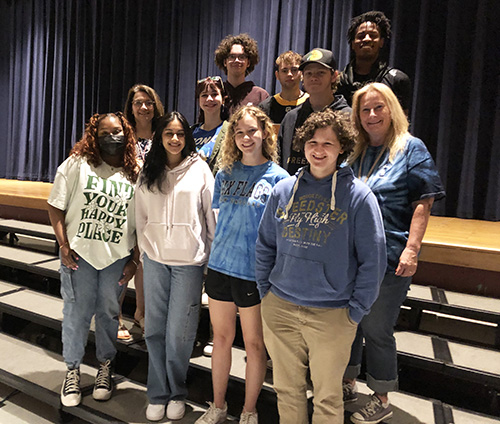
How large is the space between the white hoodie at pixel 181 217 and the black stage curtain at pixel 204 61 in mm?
2500

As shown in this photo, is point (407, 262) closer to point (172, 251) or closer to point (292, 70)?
point (172, 251)

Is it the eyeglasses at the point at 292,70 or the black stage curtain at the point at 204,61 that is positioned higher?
the black stage curtain at the point at 204,61

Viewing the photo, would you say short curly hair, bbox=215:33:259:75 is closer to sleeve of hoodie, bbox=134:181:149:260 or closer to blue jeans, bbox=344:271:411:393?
sleeve of hoodie, bbox=134:181:149:260

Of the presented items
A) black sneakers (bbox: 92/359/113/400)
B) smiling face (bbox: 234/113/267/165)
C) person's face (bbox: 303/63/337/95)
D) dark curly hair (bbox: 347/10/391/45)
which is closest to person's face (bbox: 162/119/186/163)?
smiling face (bbox: 234/113/267/165)

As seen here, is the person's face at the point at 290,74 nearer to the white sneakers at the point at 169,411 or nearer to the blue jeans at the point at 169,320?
the blue jeans at the point at 169,320

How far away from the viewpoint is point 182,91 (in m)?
4.70

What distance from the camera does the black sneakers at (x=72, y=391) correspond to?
1.70m

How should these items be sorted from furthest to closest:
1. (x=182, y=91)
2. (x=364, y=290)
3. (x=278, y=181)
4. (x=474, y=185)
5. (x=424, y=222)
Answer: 1. (x=182, y=91)
2. (x=474, y=185)
3. (x=278, y=181)
4. (x=424, y=222)
5. (x=364, y=290)

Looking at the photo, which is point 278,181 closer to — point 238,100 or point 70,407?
point 238,100

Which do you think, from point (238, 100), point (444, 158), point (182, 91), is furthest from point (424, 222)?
point (182, 91)

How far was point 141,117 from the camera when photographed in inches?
81.8

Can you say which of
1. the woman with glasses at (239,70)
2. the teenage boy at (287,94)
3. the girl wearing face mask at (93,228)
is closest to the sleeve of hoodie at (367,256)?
the girl wearing face mask at (93,228)

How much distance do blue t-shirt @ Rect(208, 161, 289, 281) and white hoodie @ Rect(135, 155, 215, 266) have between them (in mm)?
122

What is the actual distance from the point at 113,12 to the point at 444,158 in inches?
173
